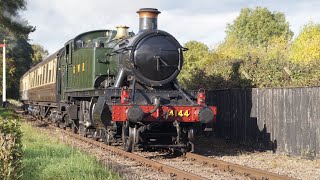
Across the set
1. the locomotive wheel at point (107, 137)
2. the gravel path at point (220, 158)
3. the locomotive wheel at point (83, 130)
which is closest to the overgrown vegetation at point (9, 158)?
the gravel path at point (220, 158)

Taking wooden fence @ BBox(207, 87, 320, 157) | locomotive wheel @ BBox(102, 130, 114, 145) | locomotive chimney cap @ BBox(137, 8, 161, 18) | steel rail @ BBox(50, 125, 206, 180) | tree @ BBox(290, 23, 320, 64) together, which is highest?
tree @ BBox(290, 23, 320, 64)

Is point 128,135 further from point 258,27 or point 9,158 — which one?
point 258,27

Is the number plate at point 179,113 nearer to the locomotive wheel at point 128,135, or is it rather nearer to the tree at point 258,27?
the locomotive wheel at point 128,135

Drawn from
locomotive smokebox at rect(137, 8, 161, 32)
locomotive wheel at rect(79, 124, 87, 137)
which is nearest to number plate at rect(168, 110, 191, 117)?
locomotive smokebox at rect(137, 8, 161, 32)

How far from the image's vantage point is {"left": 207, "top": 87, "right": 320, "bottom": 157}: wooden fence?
11.3 meters

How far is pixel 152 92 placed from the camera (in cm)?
1161

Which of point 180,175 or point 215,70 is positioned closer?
point 180,175

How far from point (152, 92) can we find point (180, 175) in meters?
3.29

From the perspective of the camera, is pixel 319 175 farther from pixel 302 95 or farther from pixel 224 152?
pixel 224 152

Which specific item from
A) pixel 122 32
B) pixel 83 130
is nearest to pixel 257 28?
pixel 83 130

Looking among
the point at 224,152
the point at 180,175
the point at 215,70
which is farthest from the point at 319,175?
the point at 215,70

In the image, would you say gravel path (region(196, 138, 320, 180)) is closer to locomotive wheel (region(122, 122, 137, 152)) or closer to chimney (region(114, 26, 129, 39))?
locomotive wheel (region(122, 122, 137, 152))

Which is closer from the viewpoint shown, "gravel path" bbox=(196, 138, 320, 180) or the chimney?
"gravel path" bbox=(196, 138, 320, 180)

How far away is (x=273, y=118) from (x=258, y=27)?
60.6 metres
